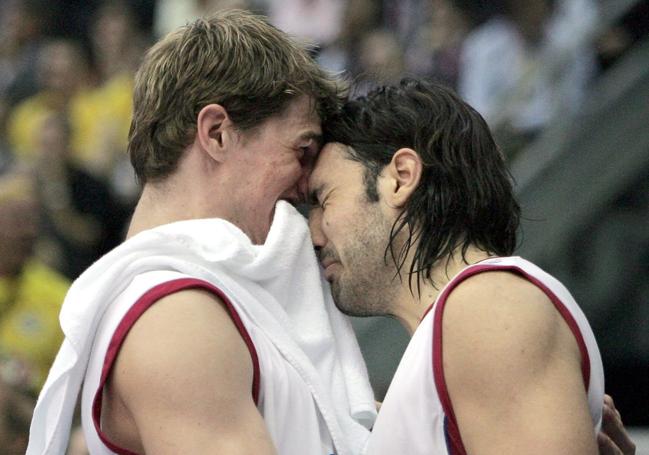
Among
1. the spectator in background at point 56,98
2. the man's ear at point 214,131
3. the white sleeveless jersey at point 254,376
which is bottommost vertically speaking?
the spectator in background at point 56,98

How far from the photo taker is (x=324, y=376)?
10.1 feet

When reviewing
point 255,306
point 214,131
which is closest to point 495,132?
point 214,131

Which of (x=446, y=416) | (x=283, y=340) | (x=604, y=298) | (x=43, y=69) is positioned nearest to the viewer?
(x=446, y=416)

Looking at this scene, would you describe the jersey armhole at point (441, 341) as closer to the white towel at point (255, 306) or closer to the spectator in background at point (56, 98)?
the white towel at point (255, 306)

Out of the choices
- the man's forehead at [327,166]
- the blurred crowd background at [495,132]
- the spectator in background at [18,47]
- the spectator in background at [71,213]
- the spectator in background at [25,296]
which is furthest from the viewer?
the spectator in background at [18,47]

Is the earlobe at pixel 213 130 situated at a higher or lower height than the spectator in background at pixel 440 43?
higher

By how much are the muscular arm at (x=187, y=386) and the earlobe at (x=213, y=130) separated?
0.48m

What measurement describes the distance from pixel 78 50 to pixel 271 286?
629 centimetres

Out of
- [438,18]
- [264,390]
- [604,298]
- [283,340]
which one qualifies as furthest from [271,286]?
[438,18]

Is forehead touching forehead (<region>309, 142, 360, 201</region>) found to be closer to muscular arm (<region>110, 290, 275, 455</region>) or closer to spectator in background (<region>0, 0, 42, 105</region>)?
muscular arm (<region>110, 290, 275, 455</region>)

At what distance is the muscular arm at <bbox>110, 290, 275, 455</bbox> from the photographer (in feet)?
8.52

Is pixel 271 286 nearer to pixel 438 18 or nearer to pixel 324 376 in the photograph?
pixel 324 376

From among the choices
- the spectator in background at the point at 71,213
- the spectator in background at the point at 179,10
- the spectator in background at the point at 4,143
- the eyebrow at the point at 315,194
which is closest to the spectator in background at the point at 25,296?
the spectator in background at the point at 71,213

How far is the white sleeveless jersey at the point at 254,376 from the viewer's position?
272 centimetres
